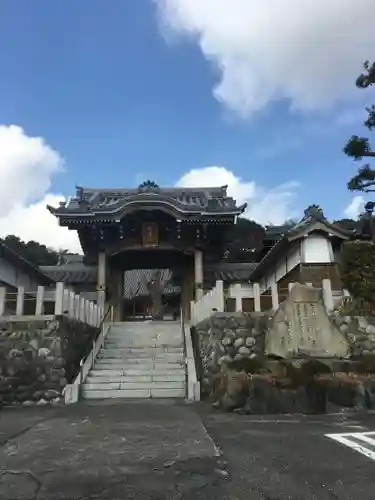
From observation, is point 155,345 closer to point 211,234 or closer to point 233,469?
point 211,234

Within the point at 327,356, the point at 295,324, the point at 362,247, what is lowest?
the point at 327,356

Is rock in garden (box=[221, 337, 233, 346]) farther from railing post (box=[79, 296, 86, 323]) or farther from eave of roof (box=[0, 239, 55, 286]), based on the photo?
eave of roof (box=[0, 239, 55, 286])

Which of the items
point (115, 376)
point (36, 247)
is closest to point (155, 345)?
point (115, 376)

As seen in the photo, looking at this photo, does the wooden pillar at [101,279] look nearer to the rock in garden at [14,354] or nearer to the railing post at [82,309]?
the railing post at [82,309]

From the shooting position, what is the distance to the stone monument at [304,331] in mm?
10359

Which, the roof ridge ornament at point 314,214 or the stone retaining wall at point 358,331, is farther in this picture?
the roof ridge ornament at point 314,214

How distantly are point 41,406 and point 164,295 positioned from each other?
21.2 metres

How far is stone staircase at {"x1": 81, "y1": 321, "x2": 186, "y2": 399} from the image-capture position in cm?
1082

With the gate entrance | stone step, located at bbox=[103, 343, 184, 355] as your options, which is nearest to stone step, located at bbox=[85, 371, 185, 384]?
stone step, located at bbox=[103, 343, 184, 355]

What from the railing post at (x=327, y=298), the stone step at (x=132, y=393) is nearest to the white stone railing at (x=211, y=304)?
the stone step at (x=132, y=393)

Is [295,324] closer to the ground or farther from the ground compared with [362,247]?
closer to the ground

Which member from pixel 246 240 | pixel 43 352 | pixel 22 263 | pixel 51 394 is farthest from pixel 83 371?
pixel 246 240

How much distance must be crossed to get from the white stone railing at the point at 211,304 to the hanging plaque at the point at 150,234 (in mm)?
5899

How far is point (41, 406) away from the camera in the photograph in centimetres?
1014
